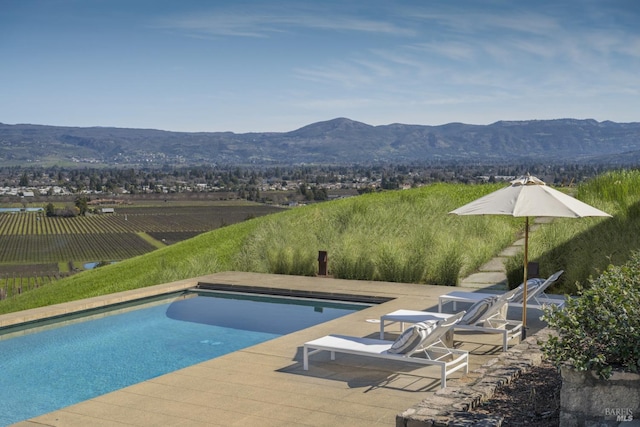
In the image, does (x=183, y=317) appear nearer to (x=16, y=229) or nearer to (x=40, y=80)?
(x=16, y=229)

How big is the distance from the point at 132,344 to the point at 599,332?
5.92 meters

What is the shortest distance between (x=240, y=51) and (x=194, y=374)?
52.4 metres

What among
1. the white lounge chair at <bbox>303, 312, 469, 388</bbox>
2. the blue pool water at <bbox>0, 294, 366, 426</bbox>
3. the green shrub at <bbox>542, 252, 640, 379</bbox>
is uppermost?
the green shrub at <bbox>542, 252, 640, 379</bbox>

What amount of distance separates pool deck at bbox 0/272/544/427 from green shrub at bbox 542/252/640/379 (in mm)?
1436

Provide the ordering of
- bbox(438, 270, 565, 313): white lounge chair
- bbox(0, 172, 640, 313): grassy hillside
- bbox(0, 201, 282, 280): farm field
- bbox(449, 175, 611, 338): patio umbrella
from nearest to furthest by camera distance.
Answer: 1. bbox(449, 175, 611, 338): patio umbrella
2. bbox(438, 270, 565, 313): white lounge chair
3. bbox(0, 172, 640, 313): grassy hillside
4. bbox(0, 201, 282, 280): farm field

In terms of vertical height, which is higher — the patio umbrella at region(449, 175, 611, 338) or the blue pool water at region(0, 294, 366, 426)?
the patio umbrella at region(449, 175, 611, 338)

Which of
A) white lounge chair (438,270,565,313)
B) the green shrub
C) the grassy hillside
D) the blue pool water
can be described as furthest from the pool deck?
the grassy hillside

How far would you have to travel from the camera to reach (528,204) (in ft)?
23.7

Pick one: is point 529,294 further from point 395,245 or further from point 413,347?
point 395,245

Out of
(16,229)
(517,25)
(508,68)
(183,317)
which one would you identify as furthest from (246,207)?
(183,317)

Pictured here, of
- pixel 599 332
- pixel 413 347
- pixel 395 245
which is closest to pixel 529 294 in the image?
pixel 413 347

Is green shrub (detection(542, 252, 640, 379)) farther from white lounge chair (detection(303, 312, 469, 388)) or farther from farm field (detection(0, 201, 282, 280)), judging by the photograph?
farm field (detection(0, 201, 282, 280))

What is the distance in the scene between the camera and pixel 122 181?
157875mm

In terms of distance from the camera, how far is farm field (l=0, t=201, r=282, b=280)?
7394 cm
